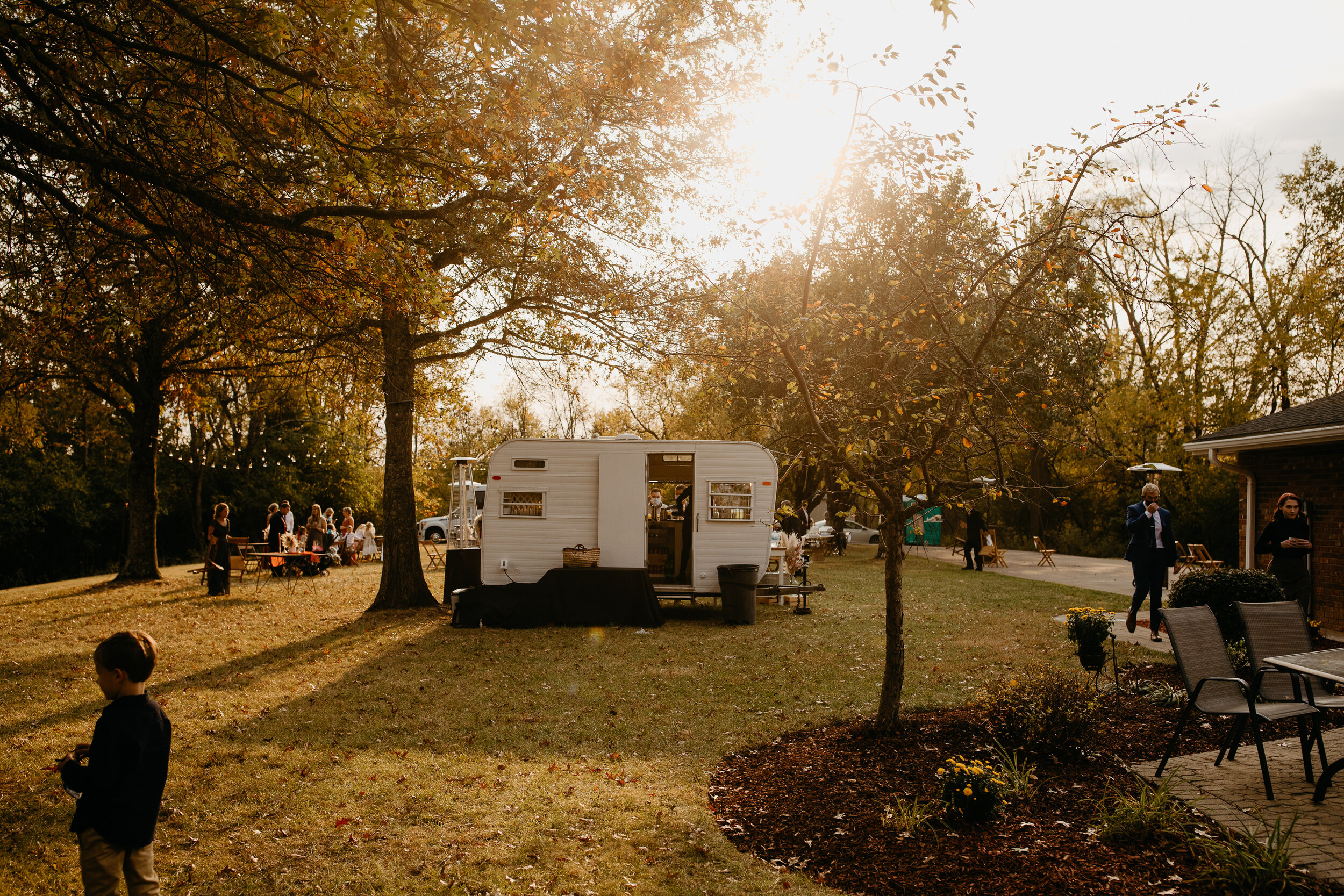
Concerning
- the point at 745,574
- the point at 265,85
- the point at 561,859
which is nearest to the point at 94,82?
the point at 265,85

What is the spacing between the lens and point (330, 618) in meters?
12.6

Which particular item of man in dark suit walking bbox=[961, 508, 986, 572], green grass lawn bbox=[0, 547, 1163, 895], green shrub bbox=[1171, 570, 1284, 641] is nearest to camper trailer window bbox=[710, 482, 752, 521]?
green grass lawn bbox=[0, 547, 1163, 895]

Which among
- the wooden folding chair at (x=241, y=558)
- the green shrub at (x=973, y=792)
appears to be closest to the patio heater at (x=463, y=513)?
the wooden folding chair at (x=241, y=558)

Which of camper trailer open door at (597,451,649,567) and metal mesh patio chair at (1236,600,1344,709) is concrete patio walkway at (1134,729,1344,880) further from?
camper trailer open door at (597,451,649,567)

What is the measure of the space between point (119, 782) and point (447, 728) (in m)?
3.81

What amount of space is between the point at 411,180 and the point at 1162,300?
5.54 metres

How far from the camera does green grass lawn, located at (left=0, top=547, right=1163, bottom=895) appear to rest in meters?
4.05

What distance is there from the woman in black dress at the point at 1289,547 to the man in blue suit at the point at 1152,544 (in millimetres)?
1068

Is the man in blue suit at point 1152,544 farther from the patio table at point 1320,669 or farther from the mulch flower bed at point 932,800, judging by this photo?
the patio table at point 1320,669

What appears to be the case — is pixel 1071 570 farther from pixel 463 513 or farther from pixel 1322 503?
pixel 463 513

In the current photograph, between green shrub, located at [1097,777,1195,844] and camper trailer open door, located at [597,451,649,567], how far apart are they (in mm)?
8626

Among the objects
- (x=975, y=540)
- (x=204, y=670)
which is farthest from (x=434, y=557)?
(x=204, y=670)

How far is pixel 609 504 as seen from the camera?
483 inches

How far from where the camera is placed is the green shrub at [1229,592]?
782cm
